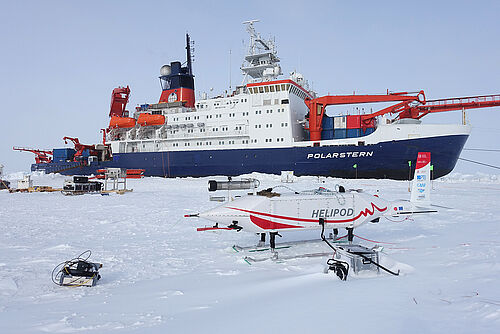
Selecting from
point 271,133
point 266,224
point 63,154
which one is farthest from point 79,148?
point 266,224

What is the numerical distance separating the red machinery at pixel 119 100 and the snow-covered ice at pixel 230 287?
3827cm

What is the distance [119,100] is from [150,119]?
11379 millimetres

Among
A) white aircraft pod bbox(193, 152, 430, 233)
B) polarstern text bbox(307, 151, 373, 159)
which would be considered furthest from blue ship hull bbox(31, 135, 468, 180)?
white aircraft pod bbox(193, 152, 430, 233)

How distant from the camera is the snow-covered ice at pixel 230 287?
3818 millimetres

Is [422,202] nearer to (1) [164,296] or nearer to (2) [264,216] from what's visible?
(2) [264,216]

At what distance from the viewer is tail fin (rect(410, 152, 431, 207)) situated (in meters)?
9.30

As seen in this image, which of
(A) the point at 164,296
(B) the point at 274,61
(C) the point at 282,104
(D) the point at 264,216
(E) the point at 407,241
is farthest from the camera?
(B) the point at 274,61

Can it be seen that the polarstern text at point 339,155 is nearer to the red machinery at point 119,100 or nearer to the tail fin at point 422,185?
the tail fin at point 422,185

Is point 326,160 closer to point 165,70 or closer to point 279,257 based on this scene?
point 279,257

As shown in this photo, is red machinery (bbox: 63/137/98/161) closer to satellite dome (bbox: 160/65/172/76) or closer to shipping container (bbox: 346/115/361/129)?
satellite dome (bbox: 160/65/172/76)

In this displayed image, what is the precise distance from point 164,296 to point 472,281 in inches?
204

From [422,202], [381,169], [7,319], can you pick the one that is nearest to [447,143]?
[381,169]

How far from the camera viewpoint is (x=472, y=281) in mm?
5023

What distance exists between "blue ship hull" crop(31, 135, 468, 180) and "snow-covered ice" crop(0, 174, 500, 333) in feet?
59.9
